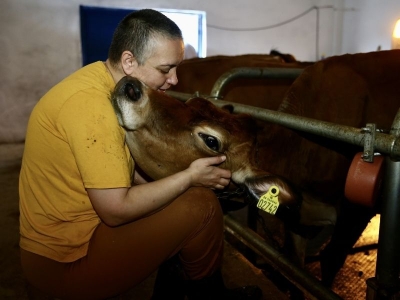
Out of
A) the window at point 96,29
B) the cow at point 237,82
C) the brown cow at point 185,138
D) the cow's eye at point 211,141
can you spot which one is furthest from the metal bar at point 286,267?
the window at point 96,29

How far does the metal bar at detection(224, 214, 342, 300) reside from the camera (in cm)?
175

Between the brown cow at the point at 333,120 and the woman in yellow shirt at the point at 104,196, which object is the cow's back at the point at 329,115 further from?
the woman in yellow shirt at the point at 104,196

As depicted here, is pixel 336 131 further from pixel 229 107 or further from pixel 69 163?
pixel 69 163

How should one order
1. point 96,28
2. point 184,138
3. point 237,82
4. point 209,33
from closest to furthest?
point 184,138 < point 237,82 < point 96,28 < point 209,33

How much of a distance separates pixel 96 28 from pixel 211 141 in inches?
272

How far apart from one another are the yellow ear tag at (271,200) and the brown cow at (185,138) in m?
0.02

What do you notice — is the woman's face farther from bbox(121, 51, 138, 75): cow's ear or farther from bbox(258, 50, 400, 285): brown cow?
bbox(258, 50, 400, 285): brown cow

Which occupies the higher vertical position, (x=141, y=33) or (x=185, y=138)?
(x=141, y=33)

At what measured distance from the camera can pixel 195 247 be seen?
1.64 meters

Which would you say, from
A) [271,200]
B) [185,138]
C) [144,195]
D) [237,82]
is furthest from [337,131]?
[237,82]

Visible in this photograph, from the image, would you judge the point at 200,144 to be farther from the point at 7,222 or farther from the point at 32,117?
the point at 7,222

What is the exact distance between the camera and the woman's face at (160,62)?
1633mm

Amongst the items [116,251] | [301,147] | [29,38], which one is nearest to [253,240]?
[301,147]

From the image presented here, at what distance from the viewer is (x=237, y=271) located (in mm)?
2539
